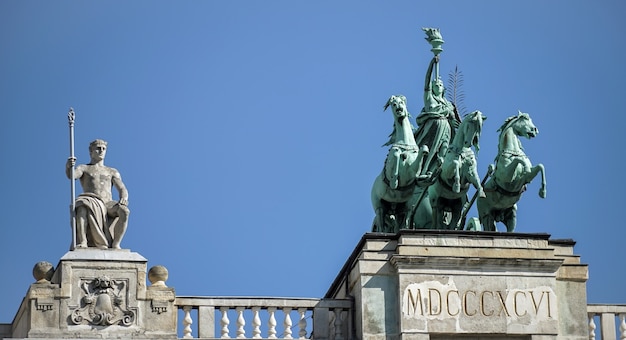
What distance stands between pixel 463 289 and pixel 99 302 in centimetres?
686

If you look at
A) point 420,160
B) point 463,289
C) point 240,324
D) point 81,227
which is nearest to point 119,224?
→ point 81,227

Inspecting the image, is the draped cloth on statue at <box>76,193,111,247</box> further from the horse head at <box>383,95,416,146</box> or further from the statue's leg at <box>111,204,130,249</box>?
the horse head at <box>383,95,416,146</box>

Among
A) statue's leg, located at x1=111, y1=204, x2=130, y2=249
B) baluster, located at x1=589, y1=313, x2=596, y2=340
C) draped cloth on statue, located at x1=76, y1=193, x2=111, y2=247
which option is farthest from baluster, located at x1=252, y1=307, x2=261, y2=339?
baluster, located at x1=589, y1=313, x2=596, y2=340

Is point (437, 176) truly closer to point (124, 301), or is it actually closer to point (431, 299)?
point (431, 299)

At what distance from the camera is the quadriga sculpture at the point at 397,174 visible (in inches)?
1930

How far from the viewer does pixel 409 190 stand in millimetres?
49344

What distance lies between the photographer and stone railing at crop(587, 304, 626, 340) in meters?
48.0

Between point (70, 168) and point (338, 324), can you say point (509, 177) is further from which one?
point (70, 168)

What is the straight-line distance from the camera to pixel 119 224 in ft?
153

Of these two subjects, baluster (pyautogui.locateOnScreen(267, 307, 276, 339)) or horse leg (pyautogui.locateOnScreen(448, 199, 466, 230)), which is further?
horse leg (pyautogui.locateOnScreen(448, 199, 466, 230))

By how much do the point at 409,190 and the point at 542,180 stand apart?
8.75ft

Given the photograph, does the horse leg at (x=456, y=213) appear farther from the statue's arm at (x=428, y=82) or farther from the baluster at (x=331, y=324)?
the baluster at (x=331, y=324)

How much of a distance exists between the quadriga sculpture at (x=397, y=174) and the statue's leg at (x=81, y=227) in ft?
21.1

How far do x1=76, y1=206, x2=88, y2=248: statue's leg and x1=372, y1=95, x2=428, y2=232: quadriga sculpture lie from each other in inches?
253
